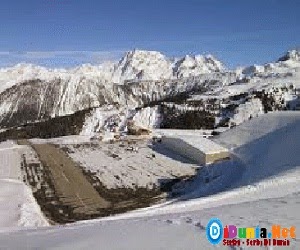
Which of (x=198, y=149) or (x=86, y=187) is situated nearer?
(x=86, y=187)

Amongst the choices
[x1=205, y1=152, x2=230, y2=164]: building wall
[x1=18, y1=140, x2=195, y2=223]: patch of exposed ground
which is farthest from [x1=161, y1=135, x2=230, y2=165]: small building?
[x1=18, y1=140, x2=195, y2=223]: patch of exposed ground

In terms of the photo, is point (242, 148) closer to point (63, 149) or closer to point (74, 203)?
point (74, 203)

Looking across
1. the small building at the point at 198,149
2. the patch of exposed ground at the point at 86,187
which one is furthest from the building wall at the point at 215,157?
the patch of exposed ground at the point at 86,187

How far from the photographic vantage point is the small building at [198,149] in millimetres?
45031

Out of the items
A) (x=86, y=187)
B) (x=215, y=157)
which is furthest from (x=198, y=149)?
(x=86, y=187)

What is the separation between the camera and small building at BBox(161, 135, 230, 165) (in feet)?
148

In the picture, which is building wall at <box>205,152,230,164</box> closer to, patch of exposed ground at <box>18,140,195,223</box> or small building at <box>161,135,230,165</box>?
small building at <box>161,135,230,165</box>

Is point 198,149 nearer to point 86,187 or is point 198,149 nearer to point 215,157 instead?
point 215,157

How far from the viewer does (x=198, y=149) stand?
46.9m

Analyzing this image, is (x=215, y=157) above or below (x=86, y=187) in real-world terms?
above

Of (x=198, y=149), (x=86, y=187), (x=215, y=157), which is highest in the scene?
(x=198, y=149)

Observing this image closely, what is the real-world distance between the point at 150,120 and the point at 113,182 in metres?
103

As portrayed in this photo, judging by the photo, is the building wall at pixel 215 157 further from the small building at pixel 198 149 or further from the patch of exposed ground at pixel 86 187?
the patch of exposed ground at pixel 86 187

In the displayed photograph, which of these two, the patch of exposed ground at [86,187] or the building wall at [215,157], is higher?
the building wall at [215,157]
